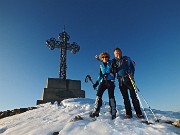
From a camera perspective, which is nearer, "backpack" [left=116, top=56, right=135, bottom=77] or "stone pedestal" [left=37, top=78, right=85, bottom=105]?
"backpack" [left=116, top=56, right=135, bottom=77]

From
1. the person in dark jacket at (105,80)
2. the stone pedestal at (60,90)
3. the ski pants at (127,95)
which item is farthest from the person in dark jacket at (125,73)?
the stone pedestal at (60,90)

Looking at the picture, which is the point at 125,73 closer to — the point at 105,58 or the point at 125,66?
the point at 125,66

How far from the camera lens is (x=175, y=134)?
4.45 meters

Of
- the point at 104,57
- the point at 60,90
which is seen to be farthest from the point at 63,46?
the point at 104,57

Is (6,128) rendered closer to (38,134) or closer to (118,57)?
(38,134)

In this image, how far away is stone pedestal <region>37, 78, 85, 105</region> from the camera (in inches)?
596

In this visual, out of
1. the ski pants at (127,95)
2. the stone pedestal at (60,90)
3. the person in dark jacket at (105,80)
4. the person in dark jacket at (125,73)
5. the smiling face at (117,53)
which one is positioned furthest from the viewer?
the stone pedestal at (60,90)

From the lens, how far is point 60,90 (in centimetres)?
1566

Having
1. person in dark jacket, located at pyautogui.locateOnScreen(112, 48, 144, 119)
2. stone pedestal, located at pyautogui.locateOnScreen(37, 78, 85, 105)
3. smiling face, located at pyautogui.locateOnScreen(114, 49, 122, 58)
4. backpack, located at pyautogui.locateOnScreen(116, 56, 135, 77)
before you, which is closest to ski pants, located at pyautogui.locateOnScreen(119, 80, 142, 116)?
person in dark jacket, located at pyautogui.locateOnScreen(112, 48, 144, 119)

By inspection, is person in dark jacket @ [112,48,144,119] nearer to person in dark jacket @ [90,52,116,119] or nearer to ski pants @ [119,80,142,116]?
ski pants @ [119,80,142,116]

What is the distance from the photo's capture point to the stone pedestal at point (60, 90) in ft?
49.7

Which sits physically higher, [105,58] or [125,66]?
[105,58]

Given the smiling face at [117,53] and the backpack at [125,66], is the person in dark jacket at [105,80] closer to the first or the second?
the backpack at [125,66]

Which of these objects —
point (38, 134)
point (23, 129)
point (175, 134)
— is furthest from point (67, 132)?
point (175, 134)
